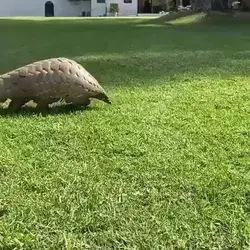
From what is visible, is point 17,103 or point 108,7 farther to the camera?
point 108,7

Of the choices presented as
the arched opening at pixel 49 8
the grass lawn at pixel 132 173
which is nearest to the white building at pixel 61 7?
the arched opening at pixel 49 8

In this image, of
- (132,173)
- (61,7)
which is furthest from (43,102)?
(61,7)

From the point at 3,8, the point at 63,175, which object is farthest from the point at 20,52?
→ the point at 3,8

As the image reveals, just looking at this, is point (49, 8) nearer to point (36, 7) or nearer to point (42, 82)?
point (36, 7)

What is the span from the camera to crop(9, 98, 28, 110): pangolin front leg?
3.33 m

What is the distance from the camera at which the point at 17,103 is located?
11.0 feet

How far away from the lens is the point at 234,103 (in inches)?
148

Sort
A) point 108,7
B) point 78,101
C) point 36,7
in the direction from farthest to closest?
point 36,7 < point 108,7 < point 78,101

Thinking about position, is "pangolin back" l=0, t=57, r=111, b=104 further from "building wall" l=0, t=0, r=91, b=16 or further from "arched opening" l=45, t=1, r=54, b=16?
"arched opening" l=45, t=1, r=54, b=16

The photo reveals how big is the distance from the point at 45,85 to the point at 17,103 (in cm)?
22

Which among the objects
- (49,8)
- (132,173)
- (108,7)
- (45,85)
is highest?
(45,85)

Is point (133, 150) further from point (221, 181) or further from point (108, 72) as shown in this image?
point (108, 72)

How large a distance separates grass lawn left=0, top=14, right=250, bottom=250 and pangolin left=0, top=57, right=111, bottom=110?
0.33ft

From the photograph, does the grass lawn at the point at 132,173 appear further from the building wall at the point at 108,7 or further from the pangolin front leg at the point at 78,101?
the building wall at the point at 108,7
